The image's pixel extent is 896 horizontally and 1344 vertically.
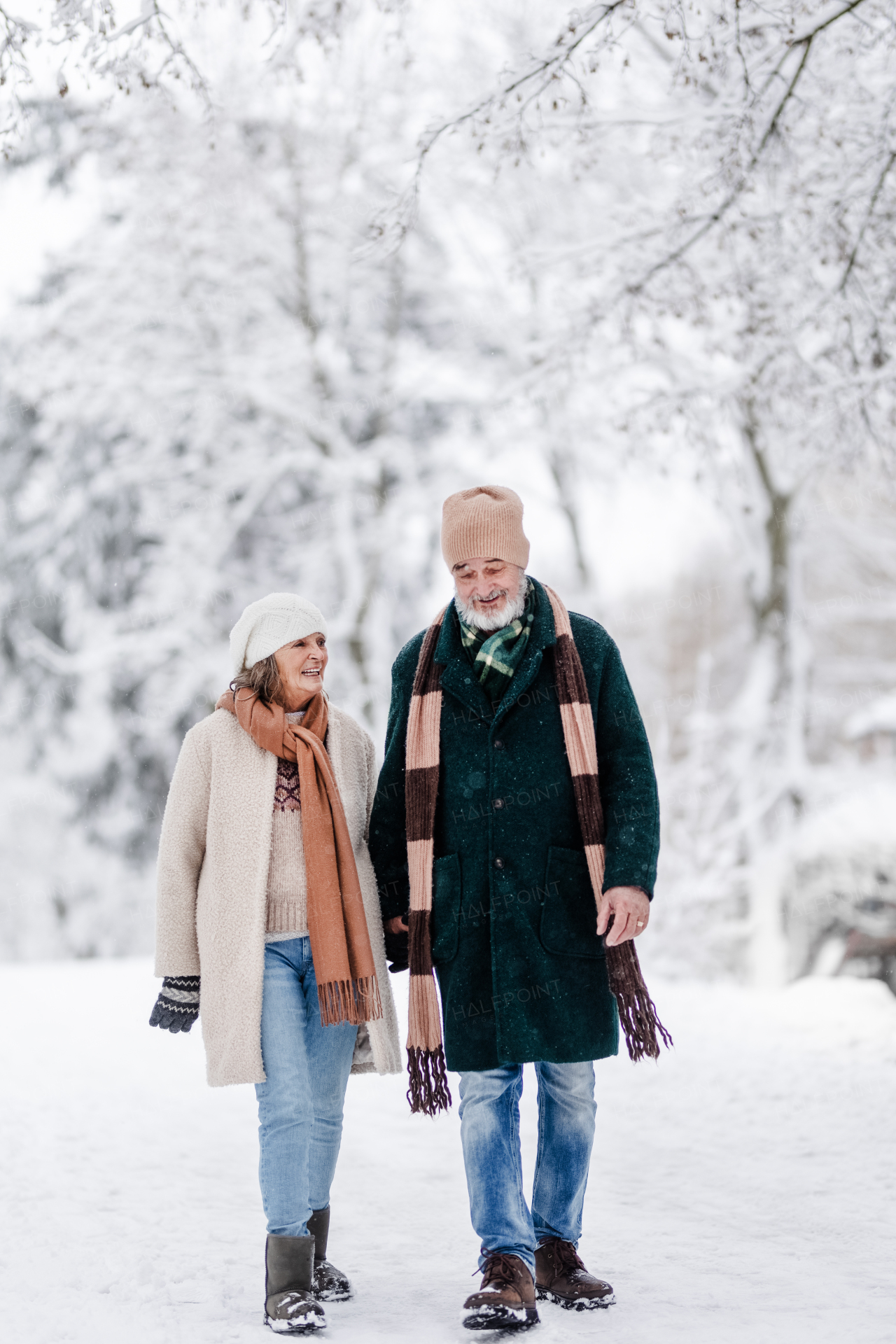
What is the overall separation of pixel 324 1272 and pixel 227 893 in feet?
3.27

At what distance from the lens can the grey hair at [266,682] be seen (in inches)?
136

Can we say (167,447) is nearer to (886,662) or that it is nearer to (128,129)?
(128,129)

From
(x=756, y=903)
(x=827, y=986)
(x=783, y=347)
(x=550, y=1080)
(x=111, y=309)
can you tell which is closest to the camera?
(x=550, y=1080)

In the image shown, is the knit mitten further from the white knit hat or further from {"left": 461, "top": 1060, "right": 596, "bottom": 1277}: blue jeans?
the white knit hat

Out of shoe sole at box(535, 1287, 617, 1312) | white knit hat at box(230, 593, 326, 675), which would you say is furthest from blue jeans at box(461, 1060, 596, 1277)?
white knit hat at box(230, 593, 326, 675)

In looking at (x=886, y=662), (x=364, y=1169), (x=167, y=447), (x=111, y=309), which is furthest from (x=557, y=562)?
(x=364, y=1169)

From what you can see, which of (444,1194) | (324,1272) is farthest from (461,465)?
(324,1272)

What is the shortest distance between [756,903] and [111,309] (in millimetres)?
8614

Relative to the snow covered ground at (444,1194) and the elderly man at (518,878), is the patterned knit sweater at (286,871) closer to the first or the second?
the elderly man at (518,878)

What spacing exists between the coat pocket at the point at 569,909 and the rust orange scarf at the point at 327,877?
0.46 meters

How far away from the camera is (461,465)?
13820 mm

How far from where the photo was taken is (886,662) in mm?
21156

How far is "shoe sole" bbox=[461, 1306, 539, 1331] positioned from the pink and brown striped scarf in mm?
527

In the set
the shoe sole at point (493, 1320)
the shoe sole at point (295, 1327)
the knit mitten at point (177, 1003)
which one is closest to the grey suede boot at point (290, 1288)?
the shoe sole at point (295, 1327)
